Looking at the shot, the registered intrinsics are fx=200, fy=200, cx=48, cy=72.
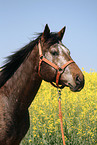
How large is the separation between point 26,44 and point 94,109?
365 cm

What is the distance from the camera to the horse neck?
117 inches

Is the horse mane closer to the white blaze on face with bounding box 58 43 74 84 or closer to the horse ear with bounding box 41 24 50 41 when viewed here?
the horse ear with bounding box 41 24 50 41

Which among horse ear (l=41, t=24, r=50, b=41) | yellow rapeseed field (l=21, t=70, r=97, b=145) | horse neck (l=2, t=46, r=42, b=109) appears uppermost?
horse ear (l=41, t=24, r=50, b=41)

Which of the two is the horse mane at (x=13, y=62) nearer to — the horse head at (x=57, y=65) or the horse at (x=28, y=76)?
the horse at (x=28, y=76)

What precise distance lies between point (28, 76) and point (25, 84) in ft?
0.42

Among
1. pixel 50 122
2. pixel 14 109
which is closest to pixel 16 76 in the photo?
pixel 14 109

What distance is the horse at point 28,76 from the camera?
2792 mm

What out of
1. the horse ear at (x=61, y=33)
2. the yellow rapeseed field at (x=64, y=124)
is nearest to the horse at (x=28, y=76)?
the horse ear at (x=61, y=33)

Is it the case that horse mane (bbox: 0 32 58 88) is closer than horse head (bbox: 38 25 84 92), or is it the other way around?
horse head (bbox: 38 25 84 92)

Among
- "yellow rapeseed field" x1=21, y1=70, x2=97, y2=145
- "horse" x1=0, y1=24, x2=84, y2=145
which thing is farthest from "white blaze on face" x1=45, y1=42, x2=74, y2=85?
"yellow rapeseed field" x1=21, y1=70, x2=97, y2=145

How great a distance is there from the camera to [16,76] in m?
3.05

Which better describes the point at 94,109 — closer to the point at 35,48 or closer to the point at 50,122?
the point at 50,122

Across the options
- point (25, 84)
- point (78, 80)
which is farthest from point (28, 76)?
point (78, 80)

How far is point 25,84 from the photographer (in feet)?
9.77
